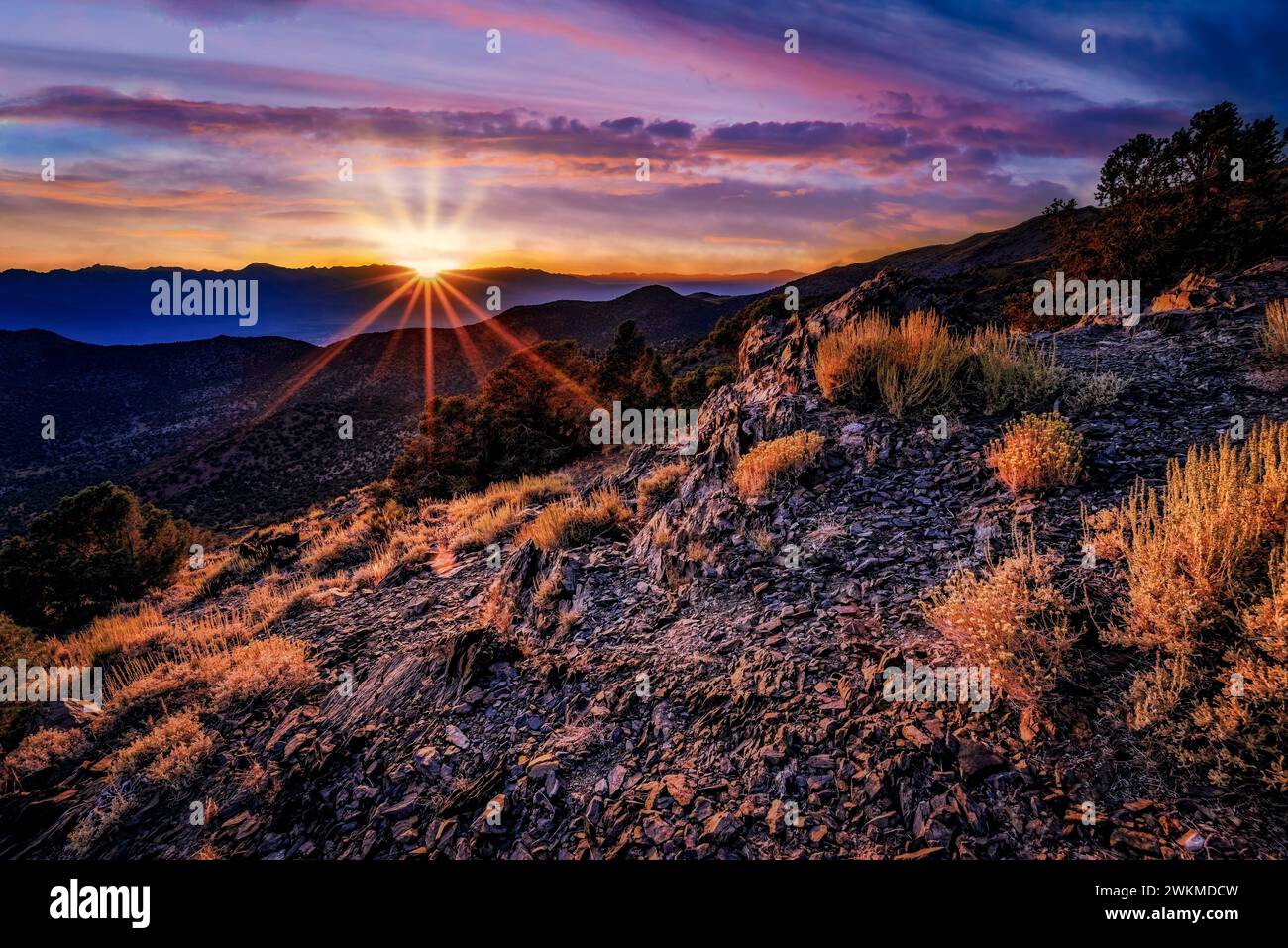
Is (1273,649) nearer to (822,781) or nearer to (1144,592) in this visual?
(1144,592)

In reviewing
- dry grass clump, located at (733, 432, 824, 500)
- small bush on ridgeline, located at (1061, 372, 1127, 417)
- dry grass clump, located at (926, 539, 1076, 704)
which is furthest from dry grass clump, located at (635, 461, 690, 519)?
small bush on ridgeline, located at (1061, 372, 1127, 417)

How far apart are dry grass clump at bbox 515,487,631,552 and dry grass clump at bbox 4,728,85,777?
5896 millimetres

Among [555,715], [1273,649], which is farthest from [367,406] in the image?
[1273,649]

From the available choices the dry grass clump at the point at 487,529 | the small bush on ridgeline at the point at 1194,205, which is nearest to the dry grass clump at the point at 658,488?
the dry grass clump at the point at 487,529

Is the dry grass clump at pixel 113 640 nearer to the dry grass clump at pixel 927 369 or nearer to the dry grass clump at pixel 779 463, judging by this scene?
the dry grass clump at pixel 779 463

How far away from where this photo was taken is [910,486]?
6047 mm

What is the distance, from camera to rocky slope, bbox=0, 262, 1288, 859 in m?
2.94

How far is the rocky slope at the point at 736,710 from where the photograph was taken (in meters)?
2.94

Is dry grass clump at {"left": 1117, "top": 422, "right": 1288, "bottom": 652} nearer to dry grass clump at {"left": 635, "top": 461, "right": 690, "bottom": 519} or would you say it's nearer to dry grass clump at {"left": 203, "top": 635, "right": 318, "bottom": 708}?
dry grass clump at {"left": 635, "top": 461, "right": 690, "bottom": 519}

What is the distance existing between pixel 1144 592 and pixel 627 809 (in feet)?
12.0

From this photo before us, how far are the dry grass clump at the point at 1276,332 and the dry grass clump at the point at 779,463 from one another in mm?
5923

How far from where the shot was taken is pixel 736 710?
4027mm

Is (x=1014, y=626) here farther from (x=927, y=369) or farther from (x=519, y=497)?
(x=519, y=497)

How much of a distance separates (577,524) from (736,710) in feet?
15.8
